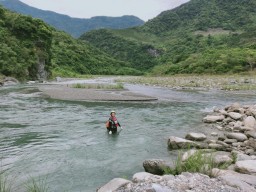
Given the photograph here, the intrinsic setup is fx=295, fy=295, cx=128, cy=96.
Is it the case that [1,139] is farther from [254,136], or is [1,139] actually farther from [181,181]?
[254,136]

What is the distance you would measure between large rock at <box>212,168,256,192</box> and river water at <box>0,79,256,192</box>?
3.29 metres

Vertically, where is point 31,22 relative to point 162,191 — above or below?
above

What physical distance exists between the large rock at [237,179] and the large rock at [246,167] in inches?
17.6

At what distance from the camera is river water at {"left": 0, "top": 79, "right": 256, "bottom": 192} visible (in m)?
10.3

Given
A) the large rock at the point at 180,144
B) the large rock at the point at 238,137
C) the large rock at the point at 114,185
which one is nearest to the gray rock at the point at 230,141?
the large rock at the point at 238,137

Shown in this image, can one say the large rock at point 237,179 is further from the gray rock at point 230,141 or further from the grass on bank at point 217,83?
the grass on bank at point 217,83

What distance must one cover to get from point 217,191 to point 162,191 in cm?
138

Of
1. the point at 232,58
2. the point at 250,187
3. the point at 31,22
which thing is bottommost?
the point at 250,187

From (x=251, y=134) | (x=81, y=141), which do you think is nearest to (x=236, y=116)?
(x=251, y=134)

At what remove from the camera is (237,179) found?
780 centimetres

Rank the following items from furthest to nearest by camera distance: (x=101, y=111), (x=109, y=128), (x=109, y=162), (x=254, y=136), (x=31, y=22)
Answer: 1. (x=31, y=22)
2. (x=101, y=111)
3. (x=109, y=128)
4. (x=254, y=136)
5. (x=109, y=162)

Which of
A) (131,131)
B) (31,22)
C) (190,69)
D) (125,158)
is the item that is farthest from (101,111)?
(190,69)

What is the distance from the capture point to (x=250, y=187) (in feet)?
24.2

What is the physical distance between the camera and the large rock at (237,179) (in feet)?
24.2
